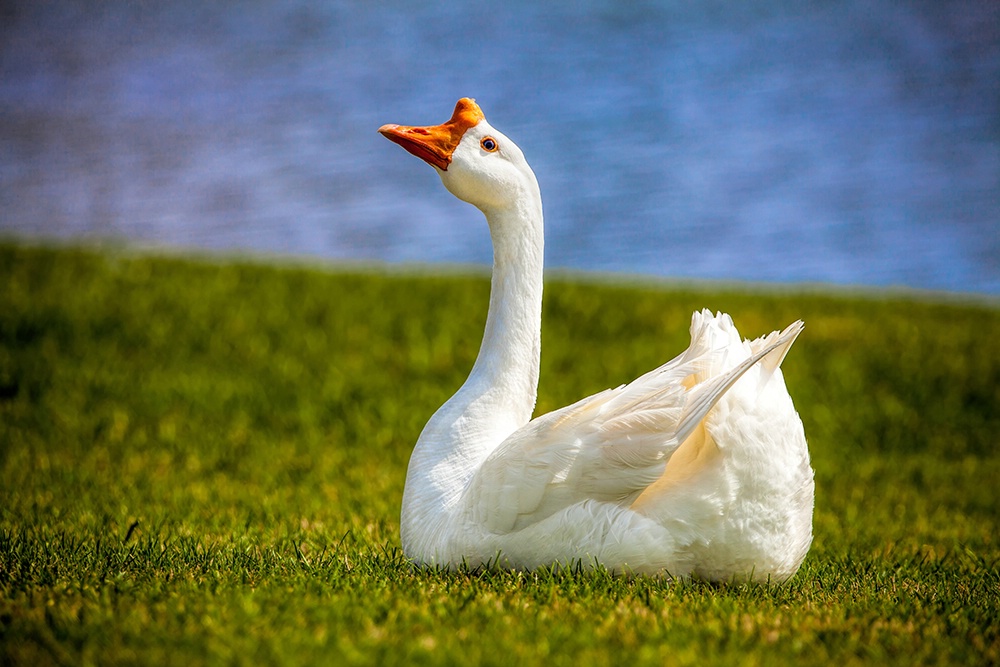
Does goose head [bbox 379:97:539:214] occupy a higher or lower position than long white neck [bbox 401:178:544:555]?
higher

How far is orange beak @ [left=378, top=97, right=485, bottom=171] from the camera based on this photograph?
443 centimetres

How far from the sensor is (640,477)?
3.88m

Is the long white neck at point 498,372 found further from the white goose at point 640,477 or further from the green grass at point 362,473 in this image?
the green grass at point 362,473

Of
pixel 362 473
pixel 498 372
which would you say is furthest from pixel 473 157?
pixel 362 473

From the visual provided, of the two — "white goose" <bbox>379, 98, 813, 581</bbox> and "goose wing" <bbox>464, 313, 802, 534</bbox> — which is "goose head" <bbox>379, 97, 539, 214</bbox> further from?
"goose wing" <bbox>464, 313, 802, 534</bbox>

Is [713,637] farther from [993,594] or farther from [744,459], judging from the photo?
[993,594]

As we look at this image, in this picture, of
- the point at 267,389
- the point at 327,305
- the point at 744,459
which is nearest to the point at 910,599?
the point at 744,459

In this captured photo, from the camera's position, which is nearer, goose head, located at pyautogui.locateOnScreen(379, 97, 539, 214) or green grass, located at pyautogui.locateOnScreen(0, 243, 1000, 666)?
green grass, located at pyautogui.locateOnScreen(0, 243, 1000, 666)

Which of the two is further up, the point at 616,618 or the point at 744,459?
the point at 744,459

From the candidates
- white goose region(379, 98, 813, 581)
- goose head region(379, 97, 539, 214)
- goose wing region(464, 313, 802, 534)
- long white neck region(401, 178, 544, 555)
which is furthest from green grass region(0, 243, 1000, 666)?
goose head region(379, 97, 539, 214)

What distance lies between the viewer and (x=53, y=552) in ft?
15.3

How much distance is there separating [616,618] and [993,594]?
7.25 ft

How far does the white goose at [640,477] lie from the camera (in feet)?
12.8

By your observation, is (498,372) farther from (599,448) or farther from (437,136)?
(437,136)
